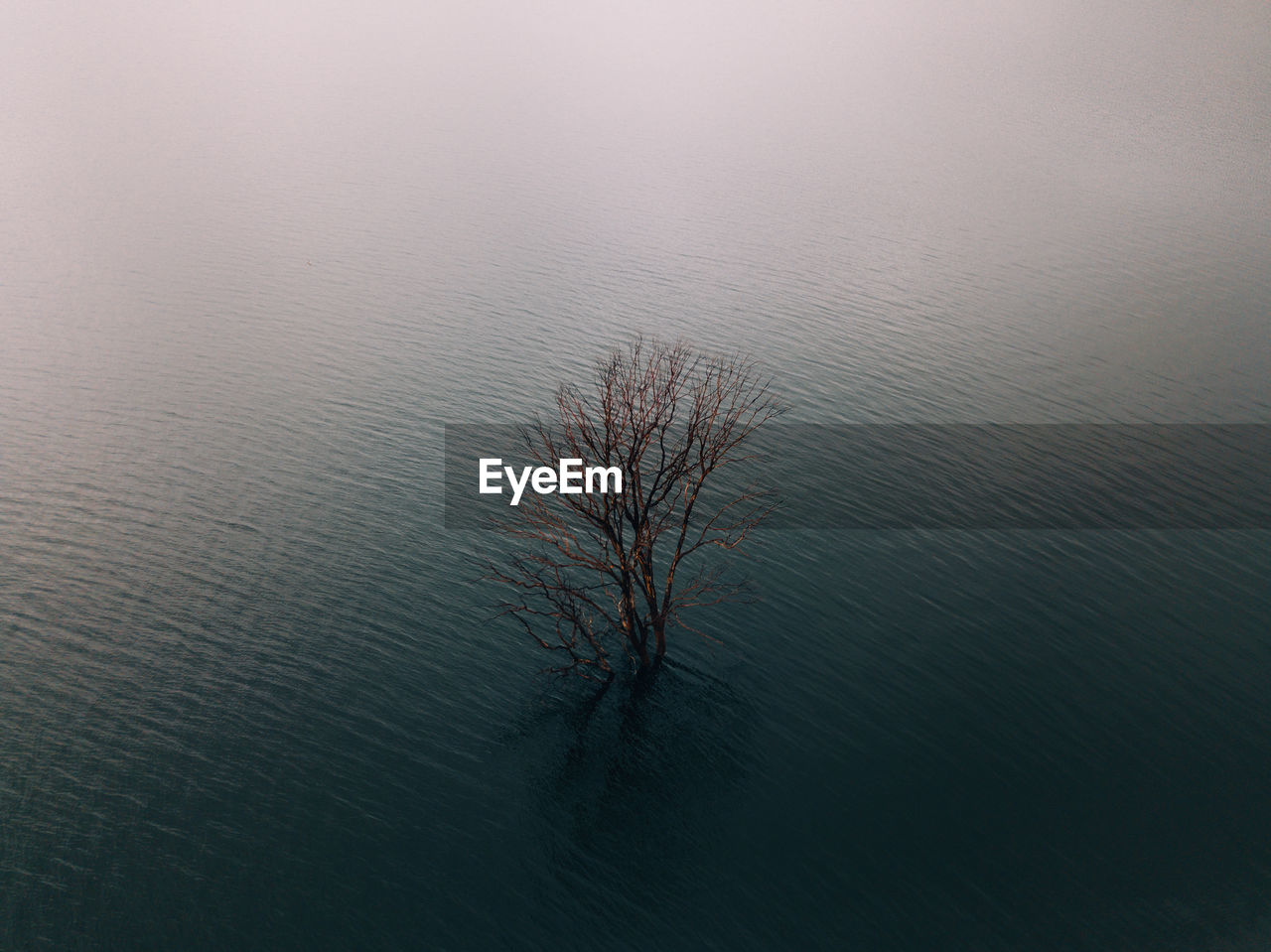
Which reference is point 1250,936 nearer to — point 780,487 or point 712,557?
point 712,557

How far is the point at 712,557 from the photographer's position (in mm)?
44125

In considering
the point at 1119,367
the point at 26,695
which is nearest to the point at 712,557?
the point at 26,695

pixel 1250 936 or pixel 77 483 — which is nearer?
pixel 1250 936

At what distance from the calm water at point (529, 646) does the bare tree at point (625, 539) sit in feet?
5.68

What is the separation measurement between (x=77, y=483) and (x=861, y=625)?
115 ft
